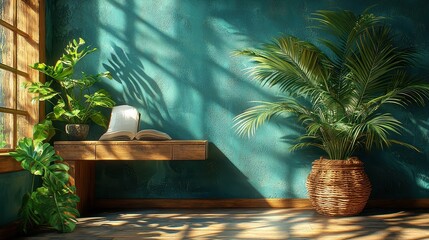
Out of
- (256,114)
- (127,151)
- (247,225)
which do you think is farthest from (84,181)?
(256,114)

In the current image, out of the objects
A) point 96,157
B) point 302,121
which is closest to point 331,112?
point 302,121

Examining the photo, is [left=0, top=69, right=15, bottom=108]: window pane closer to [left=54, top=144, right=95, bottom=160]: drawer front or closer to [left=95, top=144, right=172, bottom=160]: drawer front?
[left=54, top=144, right=95, bottom=160]: drawer front

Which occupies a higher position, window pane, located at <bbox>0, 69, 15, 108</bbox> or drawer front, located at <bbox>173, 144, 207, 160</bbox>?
window pane, located at <bbox>0, 69, 15, 108</bbox>

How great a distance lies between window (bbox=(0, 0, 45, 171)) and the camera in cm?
360

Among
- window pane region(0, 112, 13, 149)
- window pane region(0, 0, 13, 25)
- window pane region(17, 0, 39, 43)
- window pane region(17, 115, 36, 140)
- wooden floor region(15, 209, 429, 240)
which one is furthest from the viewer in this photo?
window pane region(17, 0, 39, 43)

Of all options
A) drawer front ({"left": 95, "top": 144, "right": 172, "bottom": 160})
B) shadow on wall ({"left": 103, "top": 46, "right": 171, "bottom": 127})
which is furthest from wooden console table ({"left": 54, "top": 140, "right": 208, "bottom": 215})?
shadow on wall ({"left": 103, "top": 46, "right": 171, "bottom": 127})

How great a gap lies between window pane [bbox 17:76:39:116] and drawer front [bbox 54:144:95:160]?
1.45ft

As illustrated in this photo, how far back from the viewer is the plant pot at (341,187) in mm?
3648

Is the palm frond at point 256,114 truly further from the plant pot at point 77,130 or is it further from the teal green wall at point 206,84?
the plant pot at point 77,130

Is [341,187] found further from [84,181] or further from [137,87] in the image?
[84,181]

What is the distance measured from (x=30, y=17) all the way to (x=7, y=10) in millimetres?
259

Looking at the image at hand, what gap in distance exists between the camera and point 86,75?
4332 mm

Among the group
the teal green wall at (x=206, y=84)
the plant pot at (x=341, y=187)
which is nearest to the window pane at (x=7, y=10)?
the teal green wall at (x=206, y=84)

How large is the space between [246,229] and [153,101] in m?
1.63
